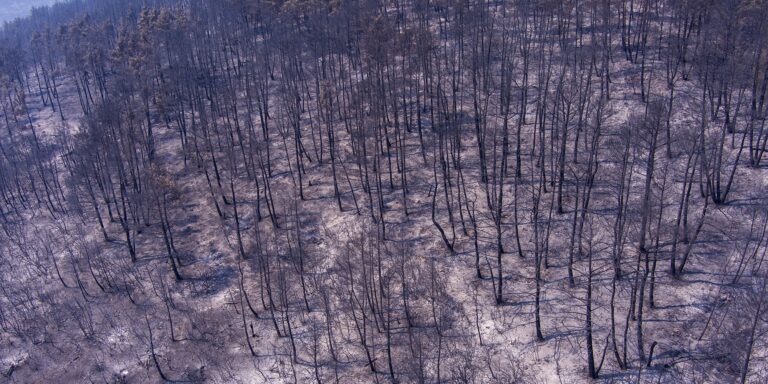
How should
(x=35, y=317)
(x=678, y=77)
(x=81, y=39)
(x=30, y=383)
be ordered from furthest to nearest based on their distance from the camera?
(x=81, y=39)
(x=678, y=77)
(x=35, y=317)
(x=30, y=383)

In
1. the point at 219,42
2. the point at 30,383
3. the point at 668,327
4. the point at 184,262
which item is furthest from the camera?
the point at 219,42

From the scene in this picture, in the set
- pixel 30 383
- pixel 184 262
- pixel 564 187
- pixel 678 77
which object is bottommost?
pixel 30 383

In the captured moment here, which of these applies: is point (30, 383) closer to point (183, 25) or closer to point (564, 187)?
point (564, 187)

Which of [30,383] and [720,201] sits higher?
[720,201]

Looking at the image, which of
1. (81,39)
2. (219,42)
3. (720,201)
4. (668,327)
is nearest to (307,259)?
(668,327)

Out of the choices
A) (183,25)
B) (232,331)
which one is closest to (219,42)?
(183,25)

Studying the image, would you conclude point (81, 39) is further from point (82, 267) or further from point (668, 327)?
point (668, 327)

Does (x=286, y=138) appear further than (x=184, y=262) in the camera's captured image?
Yes
